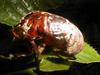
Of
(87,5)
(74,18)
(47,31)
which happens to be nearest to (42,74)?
(47,31)

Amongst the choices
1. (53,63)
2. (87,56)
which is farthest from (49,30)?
(87,56)

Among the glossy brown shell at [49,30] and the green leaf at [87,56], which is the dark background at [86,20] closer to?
the green leaf at [87,56]

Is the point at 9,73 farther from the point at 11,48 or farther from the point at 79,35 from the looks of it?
the point at 79,35

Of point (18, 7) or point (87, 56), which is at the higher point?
point (18, 7)

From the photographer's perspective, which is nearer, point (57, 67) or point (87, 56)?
point (57, 67)

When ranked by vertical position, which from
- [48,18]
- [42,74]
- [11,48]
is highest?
[48,18]

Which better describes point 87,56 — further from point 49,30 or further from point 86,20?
point 86,20
